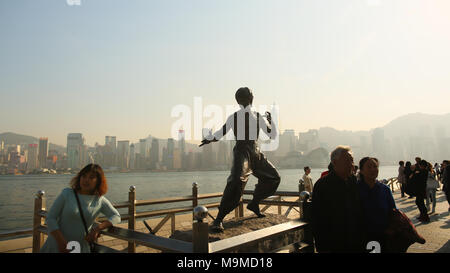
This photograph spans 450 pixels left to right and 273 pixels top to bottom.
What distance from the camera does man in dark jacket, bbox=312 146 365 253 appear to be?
7.68 ft

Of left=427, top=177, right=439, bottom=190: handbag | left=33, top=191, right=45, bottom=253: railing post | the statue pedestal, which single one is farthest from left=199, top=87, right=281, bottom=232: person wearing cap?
left=427, top=177, right=439, bottom=190: handbag

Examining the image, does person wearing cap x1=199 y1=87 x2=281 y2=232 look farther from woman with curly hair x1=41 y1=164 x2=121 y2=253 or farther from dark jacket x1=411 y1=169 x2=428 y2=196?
dark jacket x1=411 y1=169 x2=428 y2=196

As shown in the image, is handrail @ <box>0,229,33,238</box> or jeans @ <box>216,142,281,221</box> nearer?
handrail @ <box>0,229,33,238</box>

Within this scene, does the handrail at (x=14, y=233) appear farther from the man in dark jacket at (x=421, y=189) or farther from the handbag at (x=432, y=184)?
the handbag at (x=432, y=184)

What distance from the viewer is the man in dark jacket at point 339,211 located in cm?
234

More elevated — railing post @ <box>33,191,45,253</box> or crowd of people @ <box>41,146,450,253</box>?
crowd of people @ <box>41,146,450,253</box>

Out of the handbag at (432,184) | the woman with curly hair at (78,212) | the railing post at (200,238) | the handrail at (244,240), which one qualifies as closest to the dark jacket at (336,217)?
the handrail at (244,240)

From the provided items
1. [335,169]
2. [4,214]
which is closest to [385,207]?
[335,169]

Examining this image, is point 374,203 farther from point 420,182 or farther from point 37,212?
point 420,182

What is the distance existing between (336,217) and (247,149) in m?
2.46

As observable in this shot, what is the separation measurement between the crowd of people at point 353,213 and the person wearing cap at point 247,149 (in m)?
2.00

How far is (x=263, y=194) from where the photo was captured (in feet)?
16.5

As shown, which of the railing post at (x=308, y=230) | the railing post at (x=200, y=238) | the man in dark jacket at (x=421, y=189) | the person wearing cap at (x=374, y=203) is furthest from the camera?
the man in dark jacket at (x=421, y=189)
